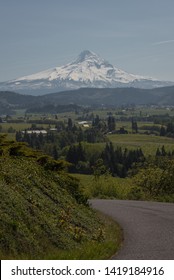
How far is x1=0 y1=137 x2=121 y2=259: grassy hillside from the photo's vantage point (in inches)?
606

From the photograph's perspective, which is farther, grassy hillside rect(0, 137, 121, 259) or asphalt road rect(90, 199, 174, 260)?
asphalt road rect(90, 199, 174, 260)

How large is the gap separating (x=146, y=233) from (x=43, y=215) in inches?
206

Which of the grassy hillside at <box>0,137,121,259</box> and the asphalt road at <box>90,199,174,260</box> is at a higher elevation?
the grassy hillside at <box>0,137,121,259</box>

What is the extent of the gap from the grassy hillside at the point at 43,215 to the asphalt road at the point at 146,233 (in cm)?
60

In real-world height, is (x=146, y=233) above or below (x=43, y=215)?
below

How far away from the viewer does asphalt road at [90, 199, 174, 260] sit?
53.2 feet

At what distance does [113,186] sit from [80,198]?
3171 centimetres

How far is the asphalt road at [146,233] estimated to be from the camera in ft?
53.2

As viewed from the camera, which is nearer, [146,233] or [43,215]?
[43,215]

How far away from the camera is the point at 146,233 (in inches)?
859

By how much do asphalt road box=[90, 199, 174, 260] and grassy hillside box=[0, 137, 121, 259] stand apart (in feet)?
1.96

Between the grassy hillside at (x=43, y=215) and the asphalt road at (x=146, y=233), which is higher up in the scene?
the grassy hillside at (x=43, y=215)
